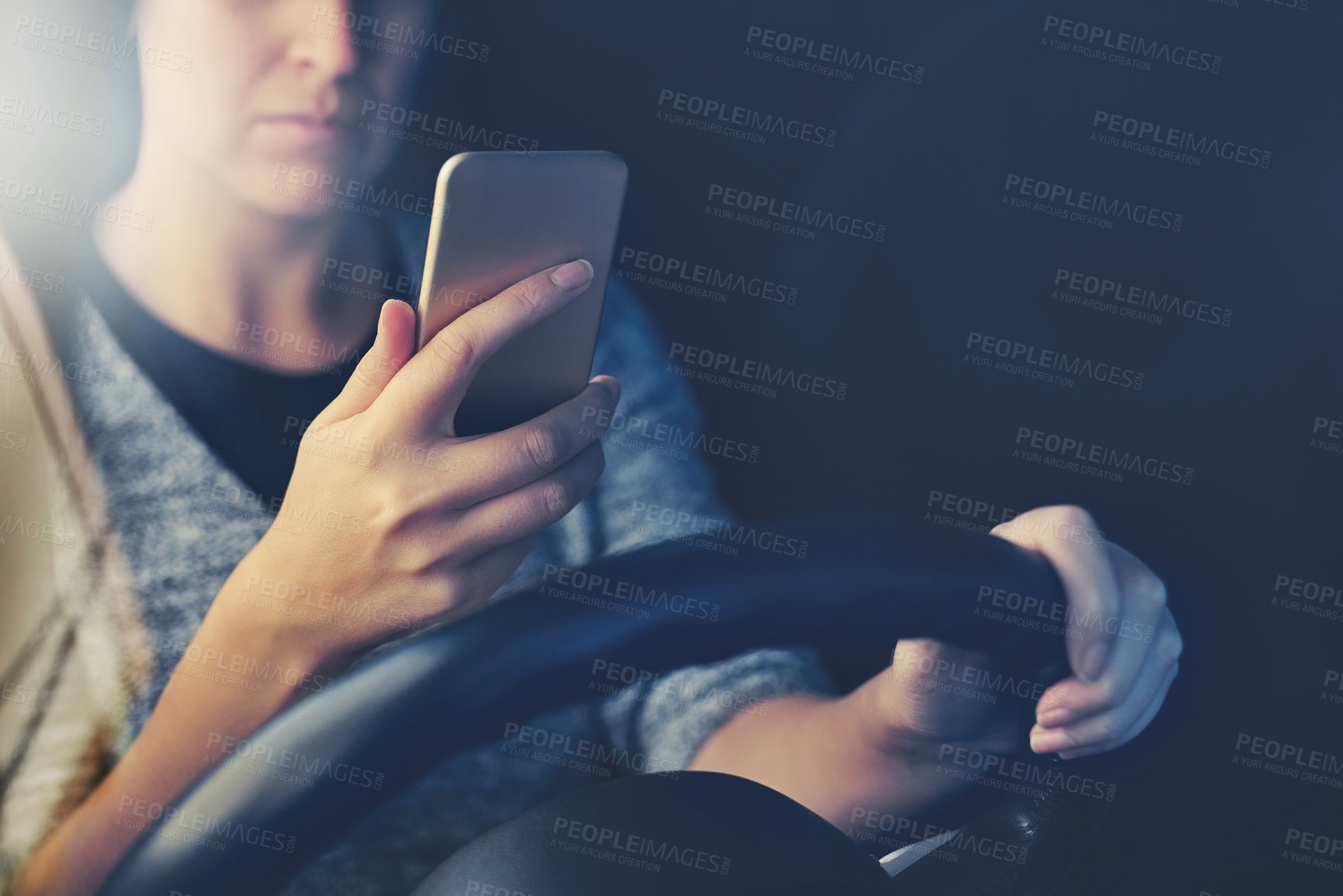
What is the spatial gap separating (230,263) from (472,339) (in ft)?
1.92

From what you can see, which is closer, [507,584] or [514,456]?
[514,456]

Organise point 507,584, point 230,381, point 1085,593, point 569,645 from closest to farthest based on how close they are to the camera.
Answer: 1. point 569,645
2. point 1085,593
3. point 507,584
4. point 230,381

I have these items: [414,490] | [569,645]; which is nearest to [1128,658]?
[569,645]

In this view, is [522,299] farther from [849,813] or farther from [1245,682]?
[1245,682]

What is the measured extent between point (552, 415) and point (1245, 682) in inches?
35.3

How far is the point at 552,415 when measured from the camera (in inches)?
28.9

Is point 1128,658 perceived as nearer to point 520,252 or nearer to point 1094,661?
point 1094,661

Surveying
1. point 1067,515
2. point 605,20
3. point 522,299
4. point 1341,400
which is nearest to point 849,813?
point 1067,515

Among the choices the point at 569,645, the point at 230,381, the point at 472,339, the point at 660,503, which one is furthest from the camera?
the point at 660,503

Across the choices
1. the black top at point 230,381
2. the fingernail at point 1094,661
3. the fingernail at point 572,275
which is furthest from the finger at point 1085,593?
the black top at point 230,381

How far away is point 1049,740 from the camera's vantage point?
532 millimetres

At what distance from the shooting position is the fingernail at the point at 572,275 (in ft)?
2.36

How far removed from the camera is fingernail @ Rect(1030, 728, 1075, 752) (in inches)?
20.8

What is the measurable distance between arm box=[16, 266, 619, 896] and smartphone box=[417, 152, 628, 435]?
0.06 feet
